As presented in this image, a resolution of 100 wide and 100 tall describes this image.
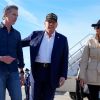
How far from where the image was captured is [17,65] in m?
7.76

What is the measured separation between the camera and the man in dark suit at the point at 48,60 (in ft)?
25.3

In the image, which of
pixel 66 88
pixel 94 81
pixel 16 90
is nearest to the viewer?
pixel 16 90

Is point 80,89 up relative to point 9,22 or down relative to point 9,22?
down

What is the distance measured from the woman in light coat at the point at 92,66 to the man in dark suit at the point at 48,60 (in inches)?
19.2

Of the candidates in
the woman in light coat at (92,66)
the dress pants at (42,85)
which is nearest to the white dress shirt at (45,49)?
the dress pants at (42,85)

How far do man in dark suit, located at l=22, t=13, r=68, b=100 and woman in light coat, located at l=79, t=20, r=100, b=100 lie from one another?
1.60ft

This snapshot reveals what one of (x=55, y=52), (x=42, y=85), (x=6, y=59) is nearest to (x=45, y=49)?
(x=55, y=52)

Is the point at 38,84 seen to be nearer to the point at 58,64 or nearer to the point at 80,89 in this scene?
the point at 58,64

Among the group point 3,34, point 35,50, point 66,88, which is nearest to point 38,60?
point 35,50

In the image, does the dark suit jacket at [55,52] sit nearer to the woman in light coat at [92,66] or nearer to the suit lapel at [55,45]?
the suit lapel at [55,45]

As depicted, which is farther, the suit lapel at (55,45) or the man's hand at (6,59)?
the suit lapel at (55,45)

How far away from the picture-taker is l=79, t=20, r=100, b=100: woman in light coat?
27.0 ft

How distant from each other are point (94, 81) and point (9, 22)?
5.55 feet

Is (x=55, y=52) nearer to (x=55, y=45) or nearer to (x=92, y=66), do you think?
(x=55, y=45)
